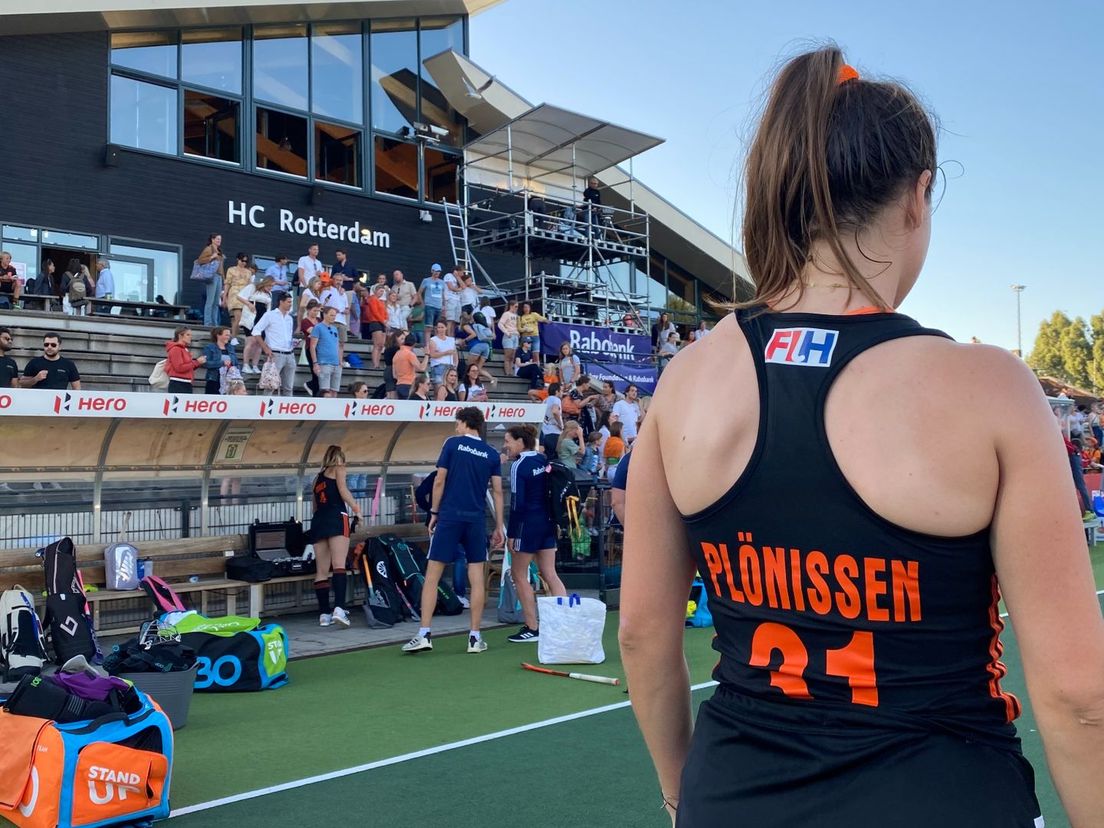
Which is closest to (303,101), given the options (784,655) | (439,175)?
(439,175)

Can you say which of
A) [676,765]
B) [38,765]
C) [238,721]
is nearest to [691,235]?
[238,721]

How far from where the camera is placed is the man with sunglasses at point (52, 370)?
12.3m

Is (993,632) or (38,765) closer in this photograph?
(993,632)

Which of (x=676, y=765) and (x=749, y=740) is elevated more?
(x=749, y=740)

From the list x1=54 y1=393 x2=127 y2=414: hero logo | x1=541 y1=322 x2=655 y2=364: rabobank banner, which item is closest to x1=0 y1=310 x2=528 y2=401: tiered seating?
x1=541 y1=322 x2=655 y2=364: rabobank banner

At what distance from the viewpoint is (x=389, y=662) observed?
8.88 m

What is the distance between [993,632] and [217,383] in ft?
45.2

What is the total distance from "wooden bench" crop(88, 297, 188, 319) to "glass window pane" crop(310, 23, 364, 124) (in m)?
6.84

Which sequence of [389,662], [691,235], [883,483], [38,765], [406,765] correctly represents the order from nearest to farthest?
[883,483] < [38,765] < [406,765] < [389,662] < [691,235]

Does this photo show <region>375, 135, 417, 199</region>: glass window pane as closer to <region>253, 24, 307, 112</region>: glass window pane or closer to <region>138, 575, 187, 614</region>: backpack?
<region>253, 24, 307, 112</region>: glass window pane

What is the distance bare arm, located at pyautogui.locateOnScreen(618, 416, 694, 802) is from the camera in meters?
1.65

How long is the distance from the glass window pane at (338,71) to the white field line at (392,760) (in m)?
19.2

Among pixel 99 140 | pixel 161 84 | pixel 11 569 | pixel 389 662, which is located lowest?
pixel 389 662

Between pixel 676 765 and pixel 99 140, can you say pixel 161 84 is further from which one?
pixel 676 765
